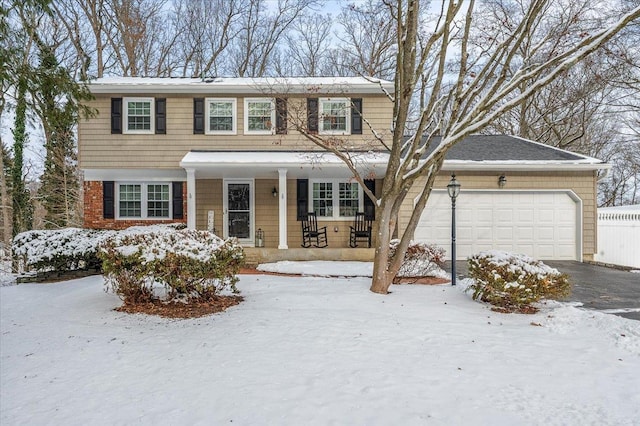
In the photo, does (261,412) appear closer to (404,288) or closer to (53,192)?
(404,288)

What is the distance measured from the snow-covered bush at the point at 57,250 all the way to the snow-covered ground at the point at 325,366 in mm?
2731

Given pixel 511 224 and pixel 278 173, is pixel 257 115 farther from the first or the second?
pixel 511 224

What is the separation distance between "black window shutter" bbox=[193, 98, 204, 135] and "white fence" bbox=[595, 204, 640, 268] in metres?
11.6

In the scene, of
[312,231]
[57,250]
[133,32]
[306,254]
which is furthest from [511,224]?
[133,32]

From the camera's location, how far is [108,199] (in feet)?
35.9

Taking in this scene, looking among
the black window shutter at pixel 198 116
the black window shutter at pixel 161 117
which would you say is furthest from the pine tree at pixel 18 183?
the black window shutter at pixel 198 116

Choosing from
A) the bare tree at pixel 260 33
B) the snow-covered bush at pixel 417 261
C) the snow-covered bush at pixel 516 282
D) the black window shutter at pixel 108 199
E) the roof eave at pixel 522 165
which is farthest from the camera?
the bare tree at pixel 260 33

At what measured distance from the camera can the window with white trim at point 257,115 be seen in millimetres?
11133

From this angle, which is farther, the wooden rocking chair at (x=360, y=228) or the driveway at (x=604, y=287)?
the wooden rocking chair at (x=360, y=228)

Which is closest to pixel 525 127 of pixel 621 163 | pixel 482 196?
pixel 482 196

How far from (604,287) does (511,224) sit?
12.1 feet

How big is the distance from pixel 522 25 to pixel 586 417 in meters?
5.25

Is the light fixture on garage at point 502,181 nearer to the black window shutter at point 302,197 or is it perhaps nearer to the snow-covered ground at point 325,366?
the black window shutter at point 302,197

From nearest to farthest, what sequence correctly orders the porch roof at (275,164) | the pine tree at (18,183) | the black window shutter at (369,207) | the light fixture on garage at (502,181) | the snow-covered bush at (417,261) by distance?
the snow-covered bush at (417,261) < the porch roof at (275,164) < the light fixture on garage at (502,181) < the black window shutter at (369,207) < the pine tree at (18,183)
